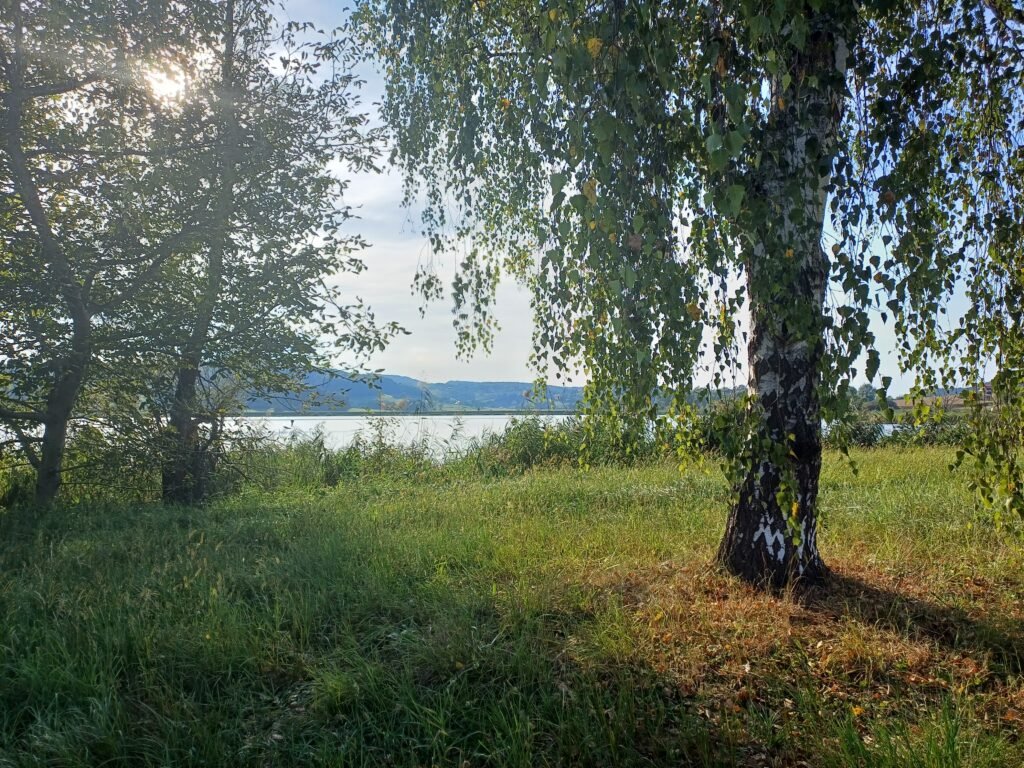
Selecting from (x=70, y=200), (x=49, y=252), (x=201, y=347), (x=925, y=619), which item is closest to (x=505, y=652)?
(x=925, y=619)

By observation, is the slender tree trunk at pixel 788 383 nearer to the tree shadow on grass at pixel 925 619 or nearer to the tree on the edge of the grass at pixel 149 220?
the tree shadow on grass at pixel 925 619

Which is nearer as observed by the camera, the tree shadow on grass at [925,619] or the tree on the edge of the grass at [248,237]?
the tree shadow on grass at [925,619]

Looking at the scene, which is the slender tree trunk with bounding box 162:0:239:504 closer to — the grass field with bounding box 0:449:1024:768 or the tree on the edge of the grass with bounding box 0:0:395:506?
the tree on the edge of the grass with bounding box 0:0:395:506

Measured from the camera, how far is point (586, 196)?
2584 millimetres

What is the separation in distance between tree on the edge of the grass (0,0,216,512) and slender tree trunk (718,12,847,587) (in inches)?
232

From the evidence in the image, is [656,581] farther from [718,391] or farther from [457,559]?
[718,391]

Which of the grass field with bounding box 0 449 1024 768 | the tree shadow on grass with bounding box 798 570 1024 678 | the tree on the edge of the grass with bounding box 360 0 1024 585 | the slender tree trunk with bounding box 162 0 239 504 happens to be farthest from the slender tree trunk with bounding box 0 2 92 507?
the tree shadow on grass with bounding box 798 570 1024 678

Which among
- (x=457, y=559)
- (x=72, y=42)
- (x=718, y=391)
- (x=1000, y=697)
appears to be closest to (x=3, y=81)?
(x=72, y=42)

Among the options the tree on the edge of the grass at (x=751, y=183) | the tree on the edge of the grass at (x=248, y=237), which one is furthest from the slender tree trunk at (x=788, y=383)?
the tree on the edge of the grass at (x=248, y=237)

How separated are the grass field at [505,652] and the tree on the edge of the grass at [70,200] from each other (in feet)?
7.36

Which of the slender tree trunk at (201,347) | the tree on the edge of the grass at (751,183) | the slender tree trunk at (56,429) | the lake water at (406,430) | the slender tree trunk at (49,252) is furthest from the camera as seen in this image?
the lake water at (406,430)

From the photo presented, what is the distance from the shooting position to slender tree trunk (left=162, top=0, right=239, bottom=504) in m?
7.11

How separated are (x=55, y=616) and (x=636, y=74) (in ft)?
13.4

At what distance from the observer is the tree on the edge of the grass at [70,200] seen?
6.56 meters
